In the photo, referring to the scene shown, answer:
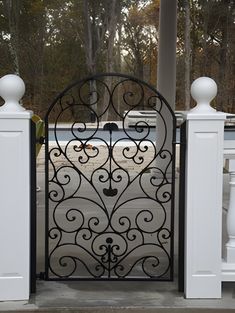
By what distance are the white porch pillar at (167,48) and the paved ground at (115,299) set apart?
5.61m

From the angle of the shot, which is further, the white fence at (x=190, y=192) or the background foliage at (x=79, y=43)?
the background foliage at (x=79, y=43)

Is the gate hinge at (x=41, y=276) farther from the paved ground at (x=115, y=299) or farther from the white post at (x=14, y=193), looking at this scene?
the white post at (x=14, y=193)

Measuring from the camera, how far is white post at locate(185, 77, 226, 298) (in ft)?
11.6

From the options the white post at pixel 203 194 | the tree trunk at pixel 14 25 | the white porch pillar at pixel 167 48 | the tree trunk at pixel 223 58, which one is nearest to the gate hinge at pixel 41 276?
the white post at pixel 203 194

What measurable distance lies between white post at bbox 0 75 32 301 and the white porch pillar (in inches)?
231

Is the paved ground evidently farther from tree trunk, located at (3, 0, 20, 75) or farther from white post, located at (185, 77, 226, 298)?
tree trunk, located at (3, 0, 20, 75)

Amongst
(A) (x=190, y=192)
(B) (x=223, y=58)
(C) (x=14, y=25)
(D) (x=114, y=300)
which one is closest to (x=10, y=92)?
(A) (x=190, y=192)

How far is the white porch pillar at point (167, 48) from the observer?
364 inches

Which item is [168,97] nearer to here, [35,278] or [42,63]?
[35,278]

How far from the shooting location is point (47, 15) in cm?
3494

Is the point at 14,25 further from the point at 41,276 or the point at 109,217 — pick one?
the point at 41,276

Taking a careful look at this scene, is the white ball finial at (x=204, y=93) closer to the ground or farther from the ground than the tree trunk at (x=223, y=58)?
closer to the ground

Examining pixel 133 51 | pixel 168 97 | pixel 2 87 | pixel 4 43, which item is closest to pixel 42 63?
pixel 4 43

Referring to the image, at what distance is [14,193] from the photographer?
140 inches
